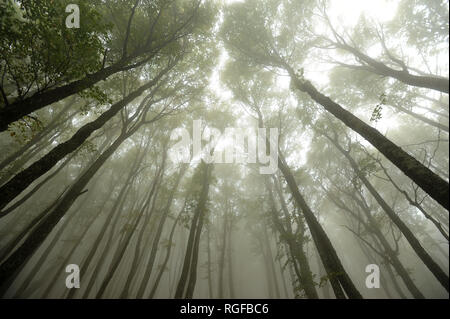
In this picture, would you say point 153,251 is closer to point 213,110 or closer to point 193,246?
point 193,246

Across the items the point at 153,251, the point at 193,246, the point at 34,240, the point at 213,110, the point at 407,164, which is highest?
the point at 213,110

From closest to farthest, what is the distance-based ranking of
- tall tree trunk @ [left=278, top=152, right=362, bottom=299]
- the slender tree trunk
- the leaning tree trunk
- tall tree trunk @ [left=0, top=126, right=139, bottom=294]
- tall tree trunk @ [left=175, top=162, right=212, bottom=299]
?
the leaning tree trunk < the slender tree trunk < tall tree trunk @ [left=0, top=126, right=139, bottom=294] < tall tree trunk @ [left=278, top=152, right=362, bottom=299] < tall tree trunk @ [left=175, top=162, right=212, bottom=299]

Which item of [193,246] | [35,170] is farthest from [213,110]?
[35,170]

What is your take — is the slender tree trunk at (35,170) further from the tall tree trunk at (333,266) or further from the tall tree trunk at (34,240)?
the tall tree trunk at (333,266)

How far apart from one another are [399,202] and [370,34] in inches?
961

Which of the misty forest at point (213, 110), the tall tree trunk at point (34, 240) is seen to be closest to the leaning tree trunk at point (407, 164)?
the misty forest at point (213, 110)

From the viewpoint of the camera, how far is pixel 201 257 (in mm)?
34406

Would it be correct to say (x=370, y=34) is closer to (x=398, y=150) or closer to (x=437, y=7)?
(x=437, y=7)

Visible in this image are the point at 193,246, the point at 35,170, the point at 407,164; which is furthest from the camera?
the point at 193,246

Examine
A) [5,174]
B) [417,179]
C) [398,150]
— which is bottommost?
[417,179]

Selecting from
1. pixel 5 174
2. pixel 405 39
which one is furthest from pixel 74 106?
pixel 405 39

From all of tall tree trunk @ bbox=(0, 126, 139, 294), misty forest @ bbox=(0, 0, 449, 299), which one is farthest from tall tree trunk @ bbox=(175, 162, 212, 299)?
tall tree trunk @ bbox=(0, 126, 139, 294)

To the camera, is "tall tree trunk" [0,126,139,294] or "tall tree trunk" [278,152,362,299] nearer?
"tall tree trunk" [0,126,139,294]

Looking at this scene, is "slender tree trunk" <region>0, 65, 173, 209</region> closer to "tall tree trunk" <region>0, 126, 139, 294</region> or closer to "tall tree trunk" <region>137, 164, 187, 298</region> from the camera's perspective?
"tall tree trunk" <region>0, 126, 139, 294</region>
